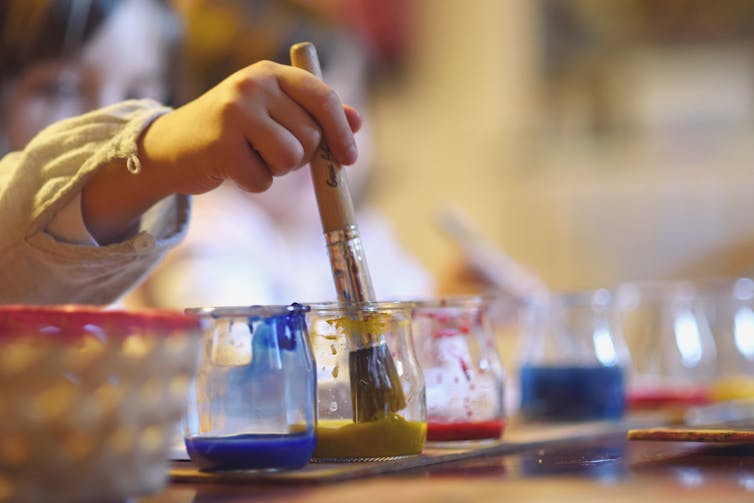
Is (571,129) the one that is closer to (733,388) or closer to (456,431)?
(733,388)

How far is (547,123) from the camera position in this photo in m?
2.89

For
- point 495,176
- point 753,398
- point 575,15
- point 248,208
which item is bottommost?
point 753,398

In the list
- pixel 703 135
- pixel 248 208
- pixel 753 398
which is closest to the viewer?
pixel 753 398

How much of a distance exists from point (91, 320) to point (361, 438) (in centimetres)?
18

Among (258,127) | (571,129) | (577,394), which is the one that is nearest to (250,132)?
(258,127)

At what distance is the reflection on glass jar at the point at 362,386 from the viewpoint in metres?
0.54

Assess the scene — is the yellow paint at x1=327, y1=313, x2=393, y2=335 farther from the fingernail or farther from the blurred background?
the blurred background

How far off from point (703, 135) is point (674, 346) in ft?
5.98

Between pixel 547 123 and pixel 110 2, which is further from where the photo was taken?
pixel 547 123

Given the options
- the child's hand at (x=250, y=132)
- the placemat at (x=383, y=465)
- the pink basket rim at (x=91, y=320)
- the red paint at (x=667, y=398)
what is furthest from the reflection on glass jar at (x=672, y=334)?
the pink basket rim at (x=91, y=320)

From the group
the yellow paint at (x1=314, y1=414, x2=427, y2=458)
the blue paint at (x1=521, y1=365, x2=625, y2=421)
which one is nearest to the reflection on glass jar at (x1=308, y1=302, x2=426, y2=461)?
the yellow paint at (x1=314, y1=414, x2=427, y2=458)

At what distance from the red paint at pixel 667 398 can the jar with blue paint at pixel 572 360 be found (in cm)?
11

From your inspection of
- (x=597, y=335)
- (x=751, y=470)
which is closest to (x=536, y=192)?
(x=597, y=335)

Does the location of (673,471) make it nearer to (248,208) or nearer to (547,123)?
(248,208)
